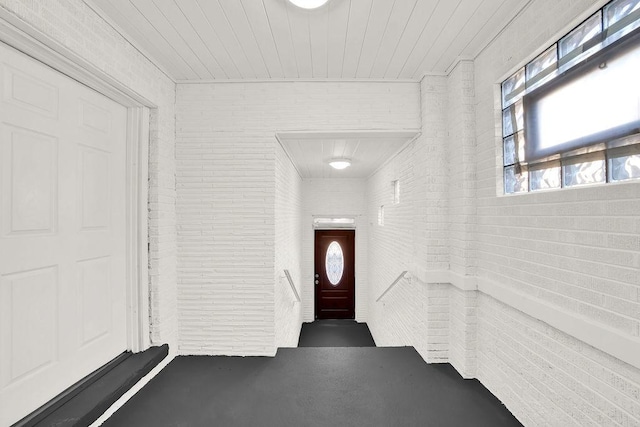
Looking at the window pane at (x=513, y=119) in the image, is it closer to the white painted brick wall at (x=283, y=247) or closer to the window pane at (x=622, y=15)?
the window pane at (x=622, y=15)

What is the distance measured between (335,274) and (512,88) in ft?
22.1

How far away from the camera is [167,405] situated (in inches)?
94.2

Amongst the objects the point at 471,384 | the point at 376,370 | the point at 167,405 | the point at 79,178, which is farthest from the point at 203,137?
the point at 471,384

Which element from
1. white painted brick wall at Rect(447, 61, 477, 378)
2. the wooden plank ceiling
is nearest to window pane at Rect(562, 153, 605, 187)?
white painted brick wall at Rect(447, 61, 477, 378)

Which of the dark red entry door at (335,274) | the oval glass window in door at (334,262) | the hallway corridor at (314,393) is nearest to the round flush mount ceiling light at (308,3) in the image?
the hallway corridor at (314,393)

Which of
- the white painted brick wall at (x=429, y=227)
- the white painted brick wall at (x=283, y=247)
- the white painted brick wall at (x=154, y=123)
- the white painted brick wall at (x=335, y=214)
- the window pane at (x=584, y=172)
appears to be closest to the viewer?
the window pane at (x=584, y=172)

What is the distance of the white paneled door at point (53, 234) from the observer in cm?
169

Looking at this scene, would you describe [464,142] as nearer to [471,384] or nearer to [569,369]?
[569,369]

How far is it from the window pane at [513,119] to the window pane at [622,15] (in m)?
0.69

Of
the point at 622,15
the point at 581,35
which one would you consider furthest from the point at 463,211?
the point at 622,15

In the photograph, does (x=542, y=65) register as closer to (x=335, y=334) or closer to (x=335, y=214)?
(x=335, y=214)

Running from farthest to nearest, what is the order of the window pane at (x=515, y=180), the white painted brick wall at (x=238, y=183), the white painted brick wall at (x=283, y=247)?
the white painted brick wall at (x=283, y=247), the white painted brick wall at (x=238, y=183), the window pane at (x=515, y=180)

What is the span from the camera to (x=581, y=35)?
1.71 meters

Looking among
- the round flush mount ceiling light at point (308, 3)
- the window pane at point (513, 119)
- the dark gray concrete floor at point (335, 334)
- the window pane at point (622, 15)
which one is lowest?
the dark gray concrete floor at point (335, 334)
